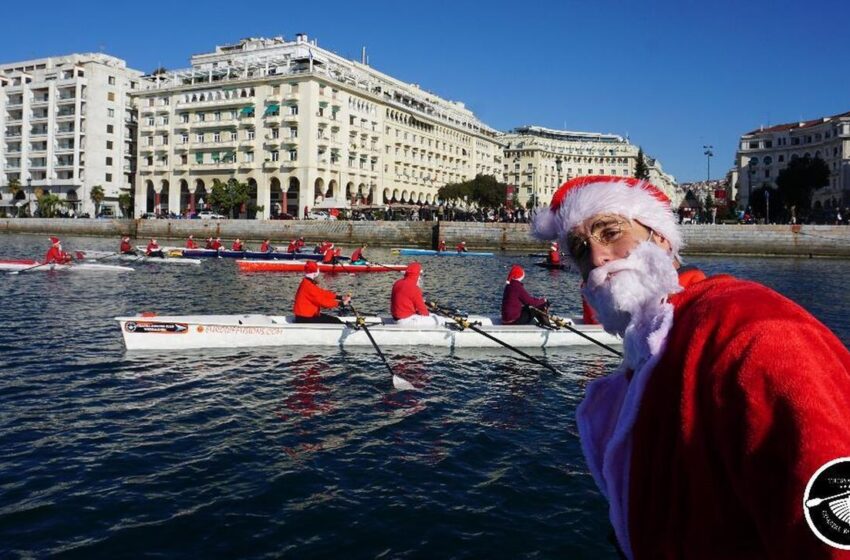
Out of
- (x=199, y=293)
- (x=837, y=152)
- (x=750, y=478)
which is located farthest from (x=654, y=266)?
(x=837, y=152)

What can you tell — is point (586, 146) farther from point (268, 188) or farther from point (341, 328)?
Result: point (341, 328)

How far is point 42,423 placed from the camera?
10086mm

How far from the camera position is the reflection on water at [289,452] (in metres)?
6.95

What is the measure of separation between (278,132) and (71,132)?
Answer: 37.2 meters

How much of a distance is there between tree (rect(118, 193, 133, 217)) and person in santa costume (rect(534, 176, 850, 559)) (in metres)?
107

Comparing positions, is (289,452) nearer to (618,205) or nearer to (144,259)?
(618,205)

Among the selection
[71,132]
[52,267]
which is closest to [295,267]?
[52,267]

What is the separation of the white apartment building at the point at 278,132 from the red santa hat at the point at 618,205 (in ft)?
255

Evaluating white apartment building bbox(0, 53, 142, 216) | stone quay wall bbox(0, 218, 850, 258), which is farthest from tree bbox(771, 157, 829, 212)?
white apartment building bbox(0, 53, 142, 216)

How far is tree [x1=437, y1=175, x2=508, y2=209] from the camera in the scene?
4023 inches

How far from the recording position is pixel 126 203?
325 feet

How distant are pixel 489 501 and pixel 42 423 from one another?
6.94 meters

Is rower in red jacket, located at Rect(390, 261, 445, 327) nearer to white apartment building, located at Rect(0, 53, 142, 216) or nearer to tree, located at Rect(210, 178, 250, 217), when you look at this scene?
tree, located at Rect(210, 178, 250, 217)

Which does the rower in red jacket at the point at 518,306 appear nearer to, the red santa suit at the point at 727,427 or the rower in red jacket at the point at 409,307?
the rower in red jacket at the point at 409,307
